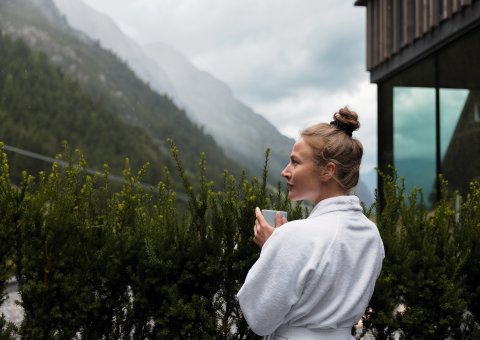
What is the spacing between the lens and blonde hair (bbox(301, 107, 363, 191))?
6.93ft

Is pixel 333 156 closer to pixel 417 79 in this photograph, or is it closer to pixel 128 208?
pixel 128 208

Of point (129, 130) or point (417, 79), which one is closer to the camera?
point (417, 79)

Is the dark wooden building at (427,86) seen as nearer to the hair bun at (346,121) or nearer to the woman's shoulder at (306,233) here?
the hair bun at (346,121)

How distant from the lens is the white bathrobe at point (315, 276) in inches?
77.1

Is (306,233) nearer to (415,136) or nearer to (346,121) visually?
(346,121)

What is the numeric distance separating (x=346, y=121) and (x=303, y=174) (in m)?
0.25

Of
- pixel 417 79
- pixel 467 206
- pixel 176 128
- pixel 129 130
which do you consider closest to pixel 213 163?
pixel 176 128

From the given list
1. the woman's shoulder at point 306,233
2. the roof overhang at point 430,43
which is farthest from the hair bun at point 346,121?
the roof overhang at point 430,43

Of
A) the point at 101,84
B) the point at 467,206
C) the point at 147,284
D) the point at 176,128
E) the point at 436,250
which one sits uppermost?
the point at 101,84

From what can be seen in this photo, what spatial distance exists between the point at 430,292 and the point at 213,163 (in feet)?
417

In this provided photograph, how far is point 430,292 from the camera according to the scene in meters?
3.20

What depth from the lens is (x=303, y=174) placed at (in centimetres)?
216

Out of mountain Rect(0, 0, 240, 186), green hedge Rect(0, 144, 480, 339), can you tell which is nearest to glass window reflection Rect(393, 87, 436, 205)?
green hedge Rect(0, 144, 480, 339)

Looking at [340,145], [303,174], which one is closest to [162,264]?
[303,174]
